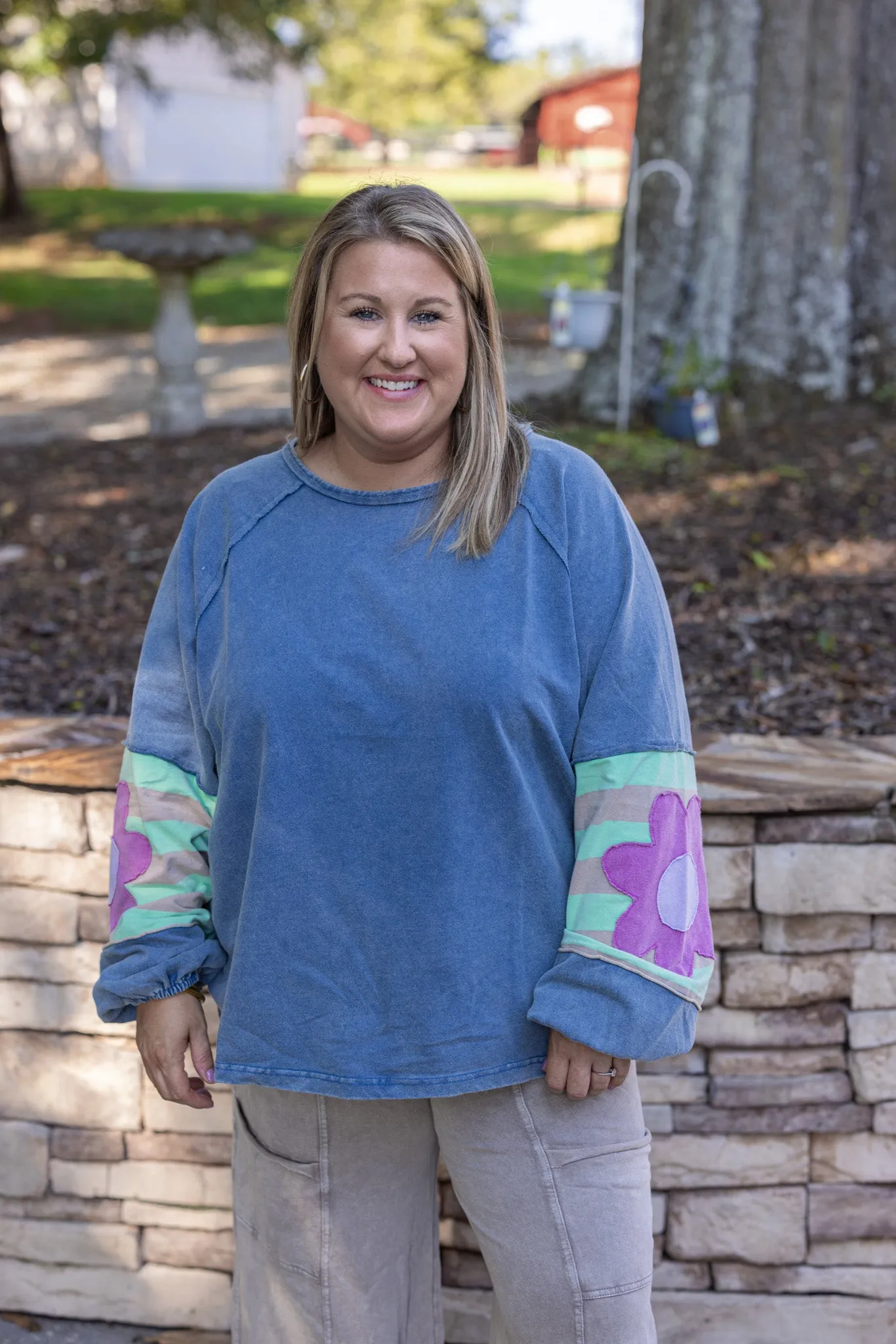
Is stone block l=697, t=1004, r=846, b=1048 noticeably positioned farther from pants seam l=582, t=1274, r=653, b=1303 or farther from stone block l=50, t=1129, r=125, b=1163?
stone block l=50, t=1129, r=125, b=1163

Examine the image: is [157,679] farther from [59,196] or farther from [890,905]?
[59,196]

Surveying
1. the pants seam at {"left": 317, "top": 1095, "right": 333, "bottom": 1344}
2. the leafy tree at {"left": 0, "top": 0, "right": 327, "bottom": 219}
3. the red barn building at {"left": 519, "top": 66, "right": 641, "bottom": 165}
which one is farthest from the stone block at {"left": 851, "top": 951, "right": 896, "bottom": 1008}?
the leafy tree at {"left": 0, "top": 0, "right": 327, "bottom": 219}

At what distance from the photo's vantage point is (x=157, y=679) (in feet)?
6.05

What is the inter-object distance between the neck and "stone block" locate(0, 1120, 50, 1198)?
4.67 ft

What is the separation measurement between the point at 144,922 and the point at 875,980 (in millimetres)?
1239

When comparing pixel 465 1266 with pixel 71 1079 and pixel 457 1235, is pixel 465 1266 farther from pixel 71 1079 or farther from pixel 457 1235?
pixel 71 1079

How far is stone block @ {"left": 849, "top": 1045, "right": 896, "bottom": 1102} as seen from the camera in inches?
91.3

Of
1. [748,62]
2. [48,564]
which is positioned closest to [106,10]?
[748,62]

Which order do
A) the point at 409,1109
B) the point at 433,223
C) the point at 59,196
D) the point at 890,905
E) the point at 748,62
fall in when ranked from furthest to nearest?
the point at 59,196, the point at 748,62, the point at 890,905, the point at 409,1109, the point at 433,223

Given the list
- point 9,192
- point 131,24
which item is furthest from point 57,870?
point 9,192

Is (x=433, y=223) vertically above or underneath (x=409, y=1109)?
above

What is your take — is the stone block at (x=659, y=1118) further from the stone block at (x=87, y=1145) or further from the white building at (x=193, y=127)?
the white building at (x=193, y=127)

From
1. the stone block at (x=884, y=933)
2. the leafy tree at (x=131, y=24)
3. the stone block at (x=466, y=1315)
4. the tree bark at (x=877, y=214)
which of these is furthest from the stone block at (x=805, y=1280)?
the leafy tree at (x=131, y=24)

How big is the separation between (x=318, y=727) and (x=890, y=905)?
111cm
